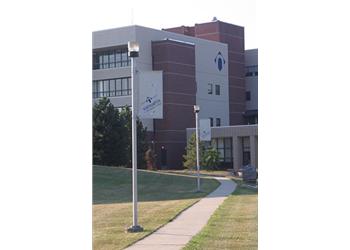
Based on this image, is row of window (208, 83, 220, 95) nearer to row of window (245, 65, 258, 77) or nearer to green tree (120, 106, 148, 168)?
row of window (245, 65, 258, 77)

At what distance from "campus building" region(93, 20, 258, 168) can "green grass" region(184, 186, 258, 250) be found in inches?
1423

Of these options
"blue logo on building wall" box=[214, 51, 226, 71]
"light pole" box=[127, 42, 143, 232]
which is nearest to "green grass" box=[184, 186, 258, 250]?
"light pole" box=[127, 42, 143, 232]

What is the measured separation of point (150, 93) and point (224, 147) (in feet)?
140

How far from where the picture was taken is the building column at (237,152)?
170 ft

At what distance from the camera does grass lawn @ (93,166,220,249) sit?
35.4ft

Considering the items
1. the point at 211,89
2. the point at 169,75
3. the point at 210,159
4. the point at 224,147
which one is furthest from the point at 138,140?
the point at 211,89

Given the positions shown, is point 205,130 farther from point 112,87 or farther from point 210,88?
point 210,88

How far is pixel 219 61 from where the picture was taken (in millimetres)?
56531

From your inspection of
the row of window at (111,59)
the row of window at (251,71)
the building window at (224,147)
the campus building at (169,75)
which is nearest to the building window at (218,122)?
the campus building at (169,75)

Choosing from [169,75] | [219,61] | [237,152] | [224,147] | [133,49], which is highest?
A: [219,61]

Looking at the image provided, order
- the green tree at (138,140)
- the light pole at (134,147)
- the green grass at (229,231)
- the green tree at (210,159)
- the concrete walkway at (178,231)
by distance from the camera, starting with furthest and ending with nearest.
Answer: the green tree at (210,159) < the green tree at (138,140) < the light pole at (134,147) < the green grass at (229,231) < the concrete walkway at (178,231)

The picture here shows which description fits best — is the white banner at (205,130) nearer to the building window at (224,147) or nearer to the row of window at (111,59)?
the row of window at (111,59)

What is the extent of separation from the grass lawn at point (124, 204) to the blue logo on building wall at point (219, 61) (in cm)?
2332
